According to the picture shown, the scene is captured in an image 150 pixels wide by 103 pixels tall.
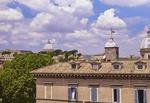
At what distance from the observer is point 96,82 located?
1914 inches

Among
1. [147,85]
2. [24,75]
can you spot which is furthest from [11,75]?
[147,85]

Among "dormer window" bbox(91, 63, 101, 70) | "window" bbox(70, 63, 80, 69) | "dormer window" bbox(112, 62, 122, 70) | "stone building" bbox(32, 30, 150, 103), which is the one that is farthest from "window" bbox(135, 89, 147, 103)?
"window" bbox(70, 63, 80, 69)

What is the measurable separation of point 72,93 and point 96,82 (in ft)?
11.0

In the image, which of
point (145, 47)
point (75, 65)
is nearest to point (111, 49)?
point (75, 65)

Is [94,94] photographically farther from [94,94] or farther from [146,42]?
[146,42]

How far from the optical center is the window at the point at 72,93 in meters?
50.0

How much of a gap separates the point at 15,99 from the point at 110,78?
78.1 feet

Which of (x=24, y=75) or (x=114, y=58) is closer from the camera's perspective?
(x=114, y=58)

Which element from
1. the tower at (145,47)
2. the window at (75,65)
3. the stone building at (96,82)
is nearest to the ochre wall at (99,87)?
the stone building at (96,82)

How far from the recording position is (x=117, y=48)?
58.2 metres

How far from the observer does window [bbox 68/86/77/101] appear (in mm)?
49969

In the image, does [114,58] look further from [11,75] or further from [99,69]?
[11,75]

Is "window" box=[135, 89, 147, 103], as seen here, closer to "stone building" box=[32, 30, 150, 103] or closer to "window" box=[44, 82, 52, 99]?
"stone building" box=[32, 30, 150, 103]

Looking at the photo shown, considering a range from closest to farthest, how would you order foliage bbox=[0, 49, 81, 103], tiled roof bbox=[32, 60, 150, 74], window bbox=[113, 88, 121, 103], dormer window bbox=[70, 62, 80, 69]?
tiled roof bbox=[32, 60, 150, 74] < window bbox=[113, 88, 121, 103] < dormer window bbox=[70, 62, 80, 69] < foliage bbox=[0, 49, 81, 103]
